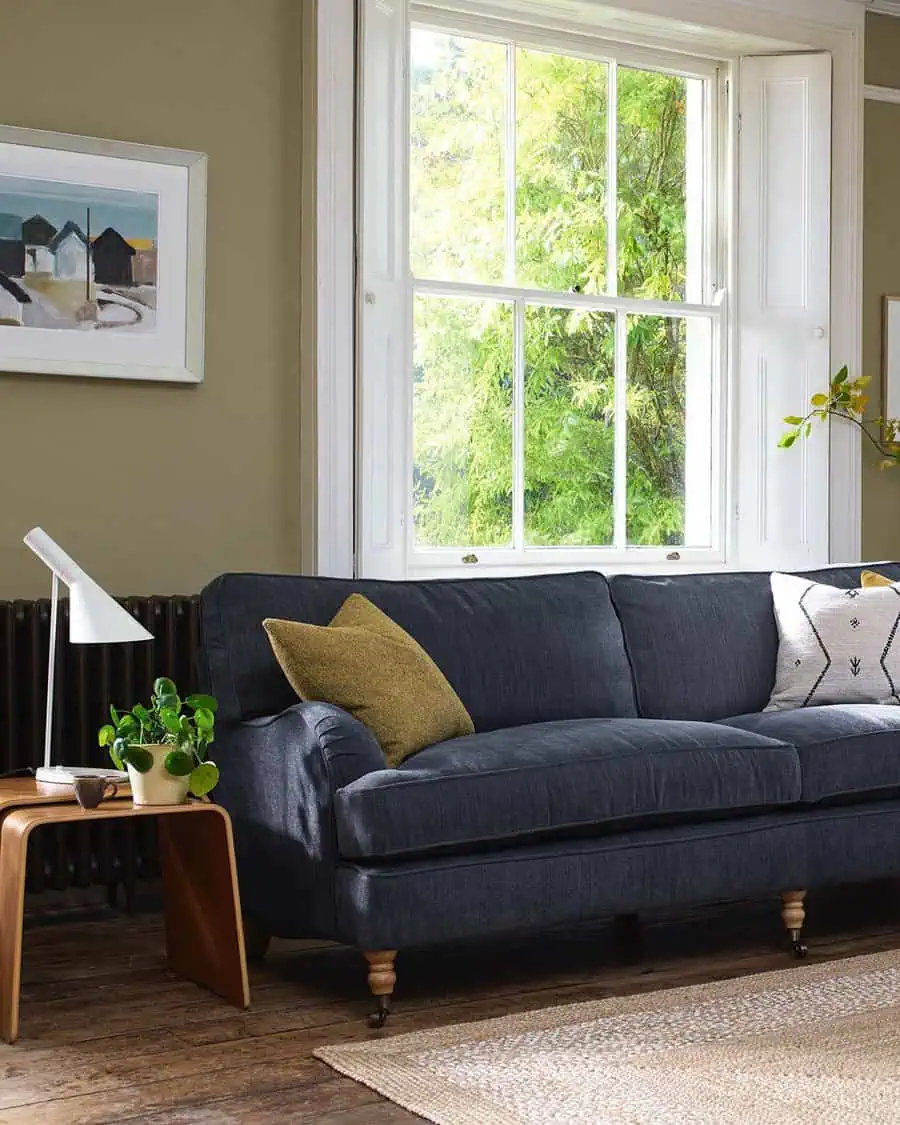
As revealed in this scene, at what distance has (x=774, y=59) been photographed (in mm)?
5406

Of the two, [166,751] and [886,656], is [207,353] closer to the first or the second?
[166,751]

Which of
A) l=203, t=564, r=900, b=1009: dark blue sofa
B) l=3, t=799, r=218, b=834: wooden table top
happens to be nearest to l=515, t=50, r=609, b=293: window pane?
l=203, t=564, r=900, b=1009: dark blue sofa

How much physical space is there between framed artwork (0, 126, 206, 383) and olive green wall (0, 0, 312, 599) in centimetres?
6

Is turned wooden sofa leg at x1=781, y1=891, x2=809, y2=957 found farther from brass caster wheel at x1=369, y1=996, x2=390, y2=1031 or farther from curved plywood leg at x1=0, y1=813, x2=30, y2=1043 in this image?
curved plywood leg at x1=0, y1=813, x2=30, y2=1043

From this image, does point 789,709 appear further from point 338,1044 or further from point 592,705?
point 338,1044

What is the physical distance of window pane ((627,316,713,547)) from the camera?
17.6 ft

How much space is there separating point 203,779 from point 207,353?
1.64 meters

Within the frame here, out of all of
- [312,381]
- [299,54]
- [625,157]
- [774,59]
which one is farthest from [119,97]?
[774,59]

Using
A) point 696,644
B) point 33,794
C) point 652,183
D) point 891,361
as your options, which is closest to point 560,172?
point 652,183

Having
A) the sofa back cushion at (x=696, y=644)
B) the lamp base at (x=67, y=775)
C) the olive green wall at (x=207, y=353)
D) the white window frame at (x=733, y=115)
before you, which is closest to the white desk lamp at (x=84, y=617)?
the lamp base at (x=67, y=775)

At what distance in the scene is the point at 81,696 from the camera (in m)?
3.96

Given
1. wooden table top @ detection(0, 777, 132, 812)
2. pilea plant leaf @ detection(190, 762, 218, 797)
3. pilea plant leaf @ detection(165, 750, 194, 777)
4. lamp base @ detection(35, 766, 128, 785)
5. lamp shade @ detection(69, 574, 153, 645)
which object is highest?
lamp shade @ detection(69, 574, 153, 645)

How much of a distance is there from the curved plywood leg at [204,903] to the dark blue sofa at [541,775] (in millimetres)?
144

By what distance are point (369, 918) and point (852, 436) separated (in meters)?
3.13
